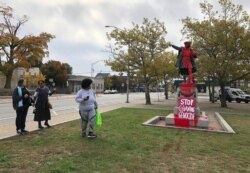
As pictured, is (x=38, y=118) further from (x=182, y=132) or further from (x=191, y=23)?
(x=191, y=23)

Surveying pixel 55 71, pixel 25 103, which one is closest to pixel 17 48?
pixel 55 71

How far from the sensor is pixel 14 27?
6166 cm

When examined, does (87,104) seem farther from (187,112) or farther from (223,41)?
(223,41)

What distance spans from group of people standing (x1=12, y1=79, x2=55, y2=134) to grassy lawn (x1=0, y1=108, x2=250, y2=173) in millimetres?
561

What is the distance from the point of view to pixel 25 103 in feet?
35.6

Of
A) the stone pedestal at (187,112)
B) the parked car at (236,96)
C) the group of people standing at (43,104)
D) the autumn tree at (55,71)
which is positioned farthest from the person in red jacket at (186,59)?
the autumn tree at (55,71)

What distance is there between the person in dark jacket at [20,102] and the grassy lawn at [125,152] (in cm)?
50

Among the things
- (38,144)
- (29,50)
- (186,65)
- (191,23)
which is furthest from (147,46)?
(29,50)

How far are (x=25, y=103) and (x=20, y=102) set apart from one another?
0.25 m

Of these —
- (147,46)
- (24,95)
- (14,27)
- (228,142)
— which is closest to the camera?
(228,142)

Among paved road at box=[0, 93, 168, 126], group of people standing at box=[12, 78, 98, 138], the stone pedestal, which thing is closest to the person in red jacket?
the stone pedestal

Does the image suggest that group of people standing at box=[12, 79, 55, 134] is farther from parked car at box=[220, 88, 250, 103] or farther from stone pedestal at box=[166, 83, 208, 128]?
parked car at box=[220, 88, 250, 103]

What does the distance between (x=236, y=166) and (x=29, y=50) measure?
58.6 m

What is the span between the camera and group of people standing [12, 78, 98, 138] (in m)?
9.77
